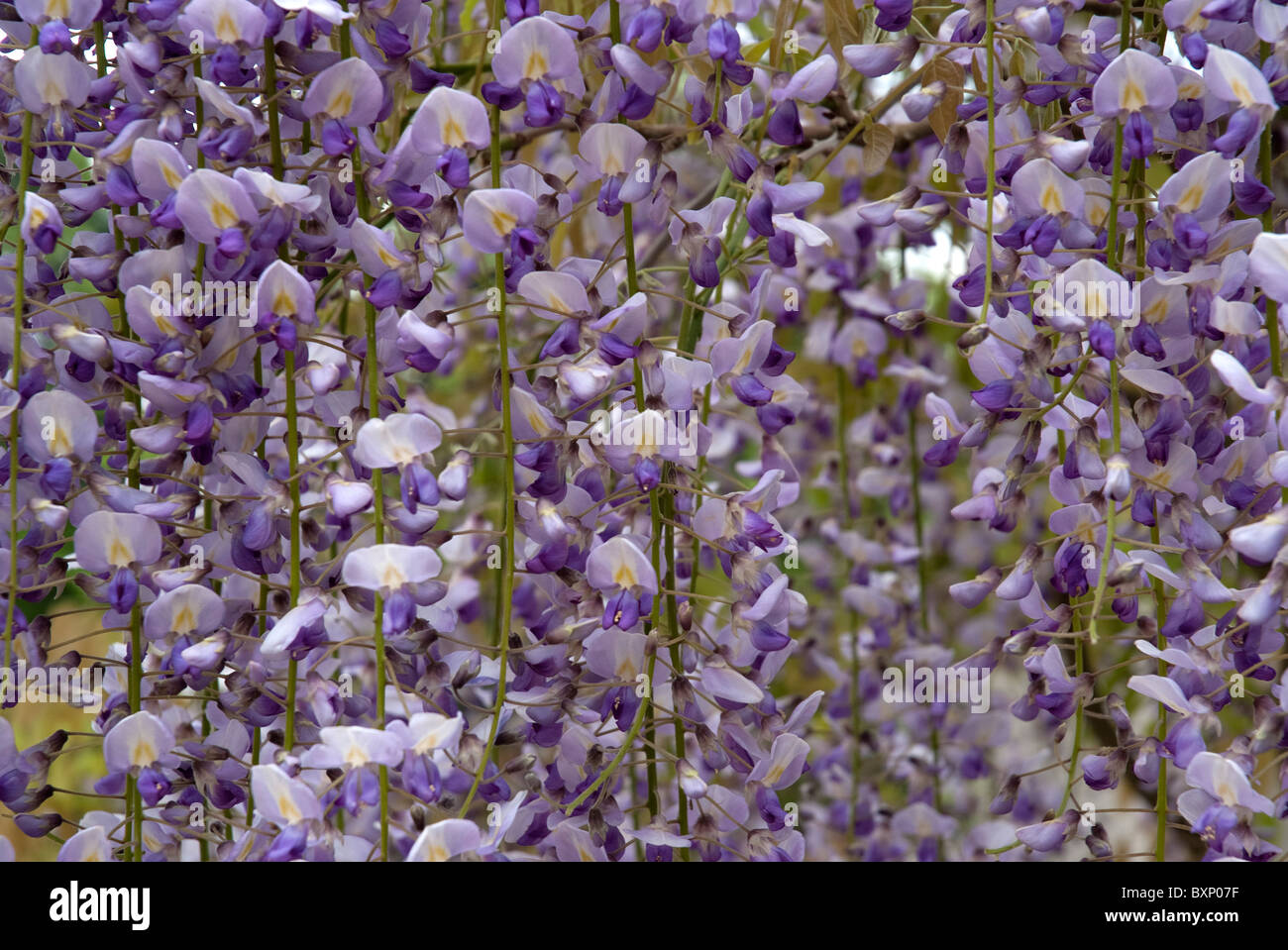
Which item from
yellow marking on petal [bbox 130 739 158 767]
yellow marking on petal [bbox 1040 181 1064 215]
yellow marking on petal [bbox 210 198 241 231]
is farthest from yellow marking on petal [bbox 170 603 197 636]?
yellow marking on petal [bbox 1040 181 1064 215]

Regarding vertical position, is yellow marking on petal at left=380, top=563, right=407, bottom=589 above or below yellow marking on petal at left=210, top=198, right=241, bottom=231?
below

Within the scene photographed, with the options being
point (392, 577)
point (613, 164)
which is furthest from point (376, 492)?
point (613, 164)

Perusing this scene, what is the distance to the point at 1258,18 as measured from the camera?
1.29 meters

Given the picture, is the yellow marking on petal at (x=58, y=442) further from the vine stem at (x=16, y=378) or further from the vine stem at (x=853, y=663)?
the vine stem at (x=853, y=663)

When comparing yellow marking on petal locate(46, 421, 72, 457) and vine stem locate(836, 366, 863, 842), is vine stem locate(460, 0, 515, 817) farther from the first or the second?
vine stem locate(836, 366, 863, 842)

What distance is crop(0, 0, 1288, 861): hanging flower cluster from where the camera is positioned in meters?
1.27

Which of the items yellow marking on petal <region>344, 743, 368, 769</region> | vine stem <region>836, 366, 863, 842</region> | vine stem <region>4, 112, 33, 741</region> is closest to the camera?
yellow marking on petal <region>344, 743, 368, 769</region>

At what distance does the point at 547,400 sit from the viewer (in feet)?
4.85

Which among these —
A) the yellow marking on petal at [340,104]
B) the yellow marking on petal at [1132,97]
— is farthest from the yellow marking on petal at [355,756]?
the yellow marking on petal at [1132,97]

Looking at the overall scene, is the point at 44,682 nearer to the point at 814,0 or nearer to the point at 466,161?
the point at 466,161

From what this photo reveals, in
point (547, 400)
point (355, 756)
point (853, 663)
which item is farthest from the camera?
point (853, 663)

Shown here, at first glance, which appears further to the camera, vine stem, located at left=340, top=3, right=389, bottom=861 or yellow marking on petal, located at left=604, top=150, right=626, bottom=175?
yellow marking on petal, located at left=604, top=150, right=626, bottom=175

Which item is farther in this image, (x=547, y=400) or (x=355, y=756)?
(x=547, y=400)

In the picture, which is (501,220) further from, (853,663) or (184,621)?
(853,663)
